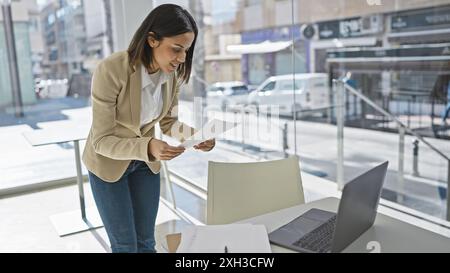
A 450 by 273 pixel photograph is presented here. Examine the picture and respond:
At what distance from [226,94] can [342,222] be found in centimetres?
303

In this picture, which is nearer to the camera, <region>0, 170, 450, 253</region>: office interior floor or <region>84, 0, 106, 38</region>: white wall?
<region>0, 170, 450, 253</region>: office interior floor

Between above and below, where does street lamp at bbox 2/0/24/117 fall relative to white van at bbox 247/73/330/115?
above

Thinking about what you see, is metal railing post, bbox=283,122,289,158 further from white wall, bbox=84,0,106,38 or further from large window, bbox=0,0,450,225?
white wall, bbox=84,0,106,38

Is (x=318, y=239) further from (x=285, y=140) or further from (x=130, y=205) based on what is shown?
(x=285, y=140)

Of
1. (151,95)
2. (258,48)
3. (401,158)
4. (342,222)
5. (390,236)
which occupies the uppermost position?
(258,48)

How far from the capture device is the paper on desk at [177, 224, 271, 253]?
110 centimetres

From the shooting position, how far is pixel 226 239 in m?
1.14

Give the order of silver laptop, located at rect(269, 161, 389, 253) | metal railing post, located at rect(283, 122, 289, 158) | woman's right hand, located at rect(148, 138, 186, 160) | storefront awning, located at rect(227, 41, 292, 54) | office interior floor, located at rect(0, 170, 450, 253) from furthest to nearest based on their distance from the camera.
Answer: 1. metal railing post, located at rect(283, 122, 289, 158)
2. storefront awning, located at rect(227, 41, 292, 54)
3. office interior floor, located at rect(0, 170, 450, 253)
4. woman's right hand, located at rect(148, 138, 186, 160)
5. silver laptop, located at rect(269, 161, 389, 253)

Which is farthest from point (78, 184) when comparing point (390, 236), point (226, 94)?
point (390, 236)

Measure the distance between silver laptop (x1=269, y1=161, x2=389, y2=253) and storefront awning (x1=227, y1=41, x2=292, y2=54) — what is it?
231 cm

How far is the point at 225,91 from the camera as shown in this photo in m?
3.98

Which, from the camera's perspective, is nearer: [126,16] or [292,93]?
[292,93]

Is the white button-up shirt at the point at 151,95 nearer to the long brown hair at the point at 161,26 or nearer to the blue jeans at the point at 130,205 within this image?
the long brown hair at the point at 161,26

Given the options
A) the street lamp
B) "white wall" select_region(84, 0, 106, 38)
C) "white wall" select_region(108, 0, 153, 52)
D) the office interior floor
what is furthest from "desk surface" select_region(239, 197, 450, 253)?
"white wall" select_region(84, 0, 106, 38)
